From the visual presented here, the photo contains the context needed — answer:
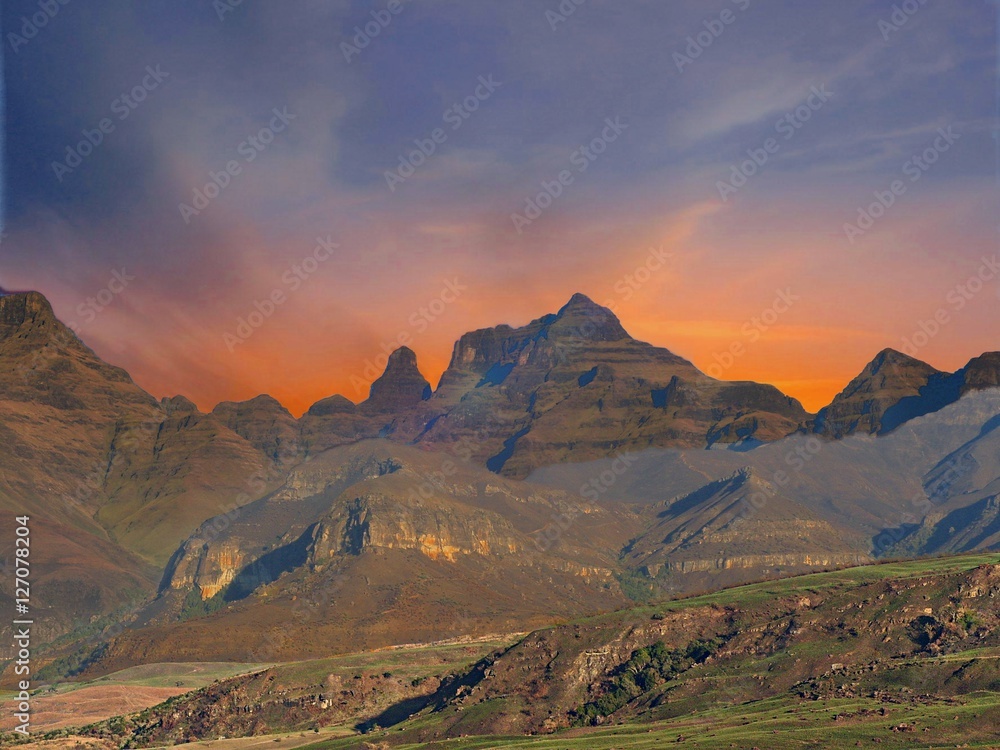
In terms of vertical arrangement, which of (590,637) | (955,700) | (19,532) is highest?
(19,532)

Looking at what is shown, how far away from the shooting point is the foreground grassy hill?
127 metres

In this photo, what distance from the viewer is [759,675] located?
154875 millimetres

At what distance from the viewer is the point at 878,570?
187m

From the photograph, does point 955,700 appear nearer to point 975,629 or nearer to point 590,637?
point 975,629

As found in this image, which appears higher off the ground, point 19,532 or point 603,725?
point 19,532

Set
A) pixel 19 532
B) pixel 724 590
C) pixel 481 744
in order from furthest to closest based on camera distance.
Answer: pixel 724 590
pixel 481 744
pixel 19 532

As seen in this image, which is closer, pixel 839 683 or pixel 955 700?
pixel 955 700

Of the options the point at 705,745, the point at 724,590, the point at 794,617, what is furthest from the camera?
the point at 724,590

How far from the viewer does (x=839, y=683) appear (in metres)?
144

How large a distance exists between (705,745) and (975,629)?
1951 inches

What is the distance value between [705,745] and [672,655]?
162 ft

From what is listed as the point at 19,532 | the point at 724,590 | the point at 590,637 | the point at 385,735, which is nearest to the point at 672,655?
the point at 590,637

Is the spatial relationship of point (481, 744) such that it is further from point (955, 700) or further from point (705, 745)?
point (955, 700)

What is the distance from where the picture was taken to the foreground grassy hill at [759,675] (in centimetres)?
12700
